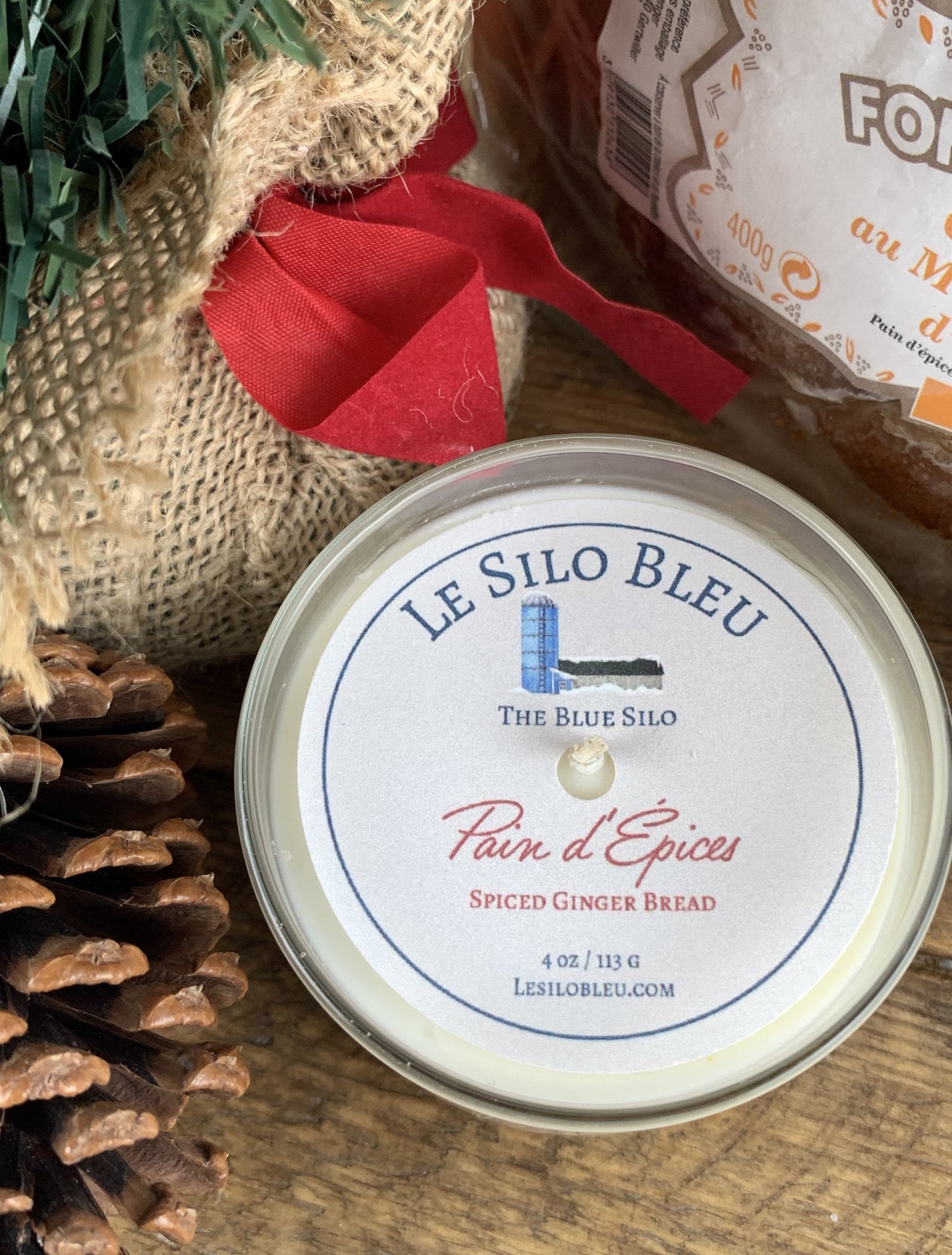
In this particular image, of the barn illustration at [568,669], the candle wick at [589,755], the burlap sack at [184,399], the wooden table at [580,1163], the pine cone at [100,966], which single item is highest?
the burlap sack at [184,399]

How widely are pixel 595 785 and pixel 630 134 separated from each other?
0.24 meters

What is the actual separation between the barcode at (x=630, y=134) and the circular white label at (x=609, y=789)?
125 mm

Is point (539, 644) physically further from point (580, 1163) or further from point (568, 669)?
point (580, 1163)

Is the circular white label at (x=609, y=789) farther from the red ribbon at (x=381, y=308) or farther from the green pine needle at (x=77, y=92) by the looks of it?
the green pine needle at (x=77, y=92)

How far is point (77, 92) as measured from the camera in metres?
0.37

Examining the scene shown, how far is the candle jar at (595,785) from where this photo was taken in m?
0.39

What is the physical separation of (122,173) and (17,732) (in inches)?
7.4

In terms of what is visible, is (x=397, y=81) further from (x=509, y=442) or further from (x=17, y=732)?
(x=17, y=732)

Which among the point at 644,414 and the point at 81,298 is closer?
the point at 81,298

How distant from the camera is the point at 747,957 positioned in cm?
39

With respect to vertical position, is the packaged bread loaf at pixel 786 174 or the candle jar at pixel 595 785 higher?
Result: the packaged bread loaf at pixel 786 174

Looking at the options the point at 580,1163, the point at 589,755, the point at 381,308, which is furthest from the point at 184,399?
the point at 580,1163

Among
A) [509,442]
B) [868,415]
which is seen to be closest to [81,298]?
[509,442]

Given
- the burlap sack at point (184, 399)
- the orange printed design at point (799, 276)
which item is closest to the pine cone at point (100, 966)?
the burlap sack at point (184, 399)
